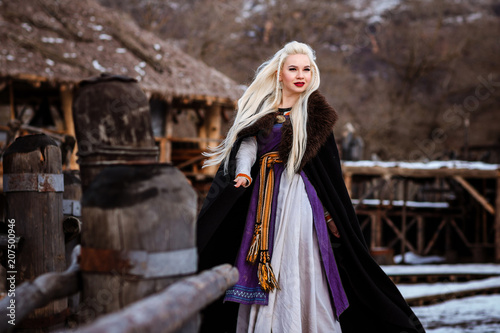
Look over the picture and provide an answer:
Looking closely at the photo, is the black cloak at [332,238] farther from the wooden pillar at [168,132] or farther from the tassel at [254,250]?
the wooden pillar at [168,132]

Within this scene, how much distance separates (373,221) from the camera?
14.4m

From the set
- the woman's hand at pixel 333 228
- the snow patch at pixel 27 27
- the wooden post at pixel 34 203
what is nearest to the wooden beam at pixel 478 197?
the snow patch at pixel 27 27

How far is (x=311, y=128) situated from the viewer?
10.5 feet

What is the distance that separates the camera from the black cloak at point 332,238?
10.0ft

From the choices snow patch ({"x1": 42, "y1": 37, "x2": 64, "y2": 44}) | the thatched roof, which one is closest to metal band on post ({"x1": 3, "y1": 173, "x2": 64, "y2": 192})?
the thatched roof

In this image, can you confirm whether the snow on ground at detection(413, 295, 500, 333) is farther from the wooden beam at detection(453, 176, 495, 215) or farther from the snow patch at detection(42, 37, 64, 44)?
the snow patch at detection(42, 37, 64, 44)

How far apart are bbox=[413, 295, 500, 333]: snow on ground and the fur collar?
8.76ft

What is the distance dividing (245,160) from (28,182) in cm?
116

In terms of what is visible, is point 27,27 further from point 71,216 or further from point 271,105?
point 271,105

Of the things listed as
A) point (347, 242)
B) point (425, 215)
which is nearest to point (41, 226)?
point (347, 242)

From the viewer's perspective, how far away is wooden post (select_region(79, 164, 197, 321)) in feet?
5.04

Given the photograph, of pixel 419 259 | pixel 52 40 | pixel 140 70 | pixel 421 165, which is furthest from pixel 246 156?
pixel 419 259

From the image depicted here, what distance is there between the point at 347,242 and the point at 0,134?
9166mm

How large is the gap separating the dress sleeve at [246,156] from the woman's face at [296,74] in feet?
1.25
